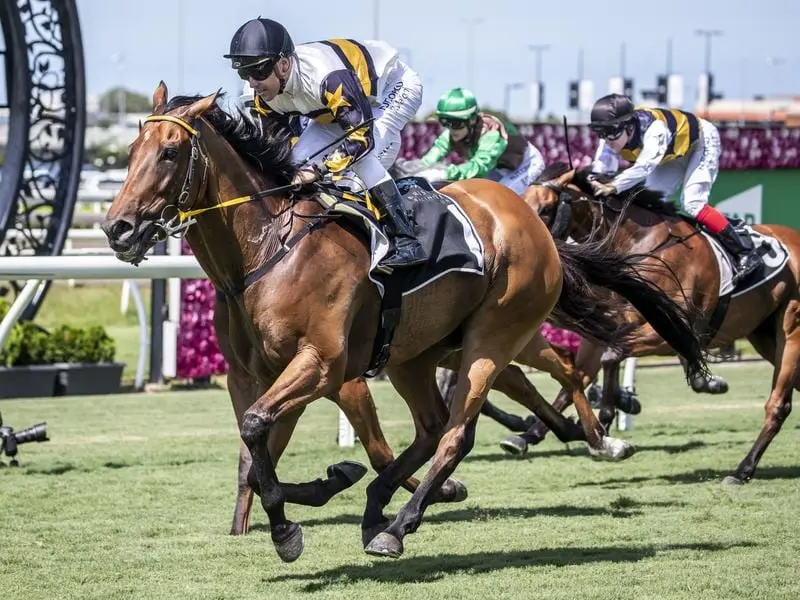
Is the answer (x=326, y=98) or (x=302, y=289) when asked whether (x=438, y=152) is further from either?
(x=302, y=289)

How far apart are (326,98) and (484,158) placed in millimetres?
3067

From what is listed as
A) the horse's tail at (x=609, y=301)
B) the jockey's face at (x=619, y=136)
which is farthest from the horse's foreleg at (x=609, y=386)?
the jockey's face at (x=619, y=136)

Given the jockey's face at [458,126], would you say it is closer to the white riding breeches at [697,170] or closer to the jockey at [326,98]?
the white riding breeches at [697,170]

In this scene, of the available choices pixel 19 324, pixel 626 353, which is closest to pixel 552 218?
pixel 626 353

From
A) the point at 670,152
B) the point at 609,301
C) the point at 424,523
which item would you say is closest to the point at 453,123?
the point at 670,152

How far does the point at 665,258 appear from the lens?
7539mm

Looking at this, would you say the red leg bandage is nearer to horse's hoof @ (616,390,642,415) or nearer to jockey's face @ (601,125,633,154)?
jockey's face @ (601,125,633,154)

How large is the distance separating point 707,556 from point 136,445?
4363 millimetres

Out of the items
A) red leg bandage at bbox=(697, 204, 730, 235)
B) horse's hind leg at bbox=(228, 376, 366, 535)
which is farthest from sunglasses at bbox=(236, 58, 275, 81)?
red leg bandage at bbox=(697, 204, 730, 235)

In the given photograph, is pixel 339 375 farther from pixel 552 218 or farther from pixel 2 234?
pixel 2 234

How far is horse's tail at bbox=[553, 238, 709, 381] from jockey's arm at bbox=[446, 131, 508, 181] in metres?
1.64

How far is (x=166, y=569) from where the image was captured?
5.02m

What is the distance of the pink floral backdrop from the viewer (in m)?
11.6

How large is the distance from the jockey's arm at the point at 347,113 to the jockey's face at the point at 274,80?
15 cm
